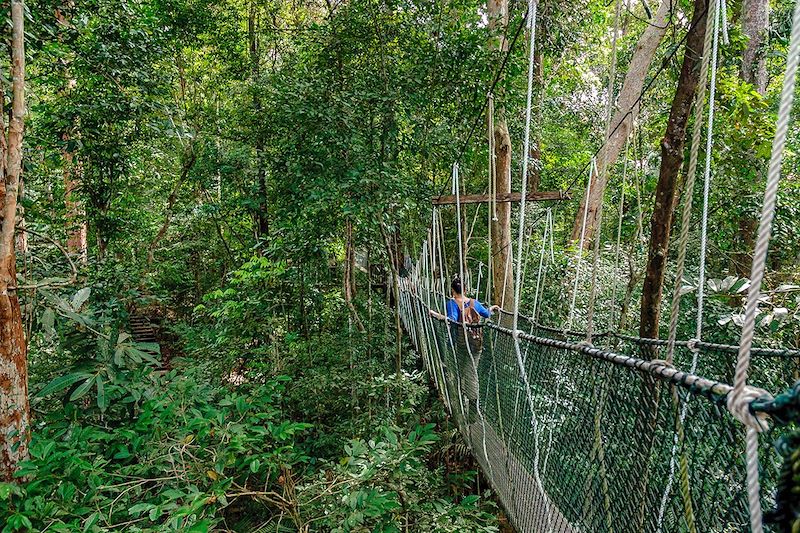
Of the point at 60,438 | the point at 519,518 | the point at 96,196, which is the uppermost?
the point at 96,196

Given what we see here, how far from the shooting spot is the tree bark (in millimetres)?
1382

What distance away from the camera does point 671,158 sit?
1.42 m

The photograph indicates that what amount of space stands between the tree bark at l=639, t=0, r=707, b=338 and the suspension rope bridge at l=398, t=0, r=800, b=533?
74 millimetres

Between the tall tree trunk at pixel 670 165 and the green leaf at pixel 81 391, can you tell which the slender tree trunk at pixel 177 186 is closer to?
the green leaf at pixel 81 391

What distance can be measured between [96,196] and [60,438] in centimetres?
204

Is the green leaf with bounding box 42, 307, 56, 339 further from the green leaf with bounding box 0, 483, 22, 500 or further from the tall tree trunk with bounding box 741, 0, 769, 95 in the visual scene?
the tall tree trunk with bounding box 741, 0, 769, 95

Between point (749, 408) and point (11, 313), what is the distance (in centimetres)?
179

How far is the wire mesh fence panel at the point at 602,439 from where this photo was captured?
747 millimetres

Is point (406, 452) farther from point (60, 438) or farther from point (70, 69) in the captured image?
point (70, 69)

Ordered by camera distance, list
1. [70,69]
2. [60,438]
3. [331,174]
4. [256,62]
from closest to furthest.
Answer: [60,438] < [70,69] < [331,174] < [256,62]

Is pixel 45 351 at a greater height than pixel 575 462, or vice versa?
pixel 575 462

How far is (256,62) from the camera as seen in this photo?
13.3ft

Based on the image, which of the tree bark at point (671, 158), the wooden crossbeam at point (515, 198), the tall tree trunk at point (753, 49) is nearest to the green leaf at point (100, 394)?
the tree bark at point (671, 158)

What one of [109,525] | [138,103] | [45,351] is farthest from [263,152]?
[109,525]
